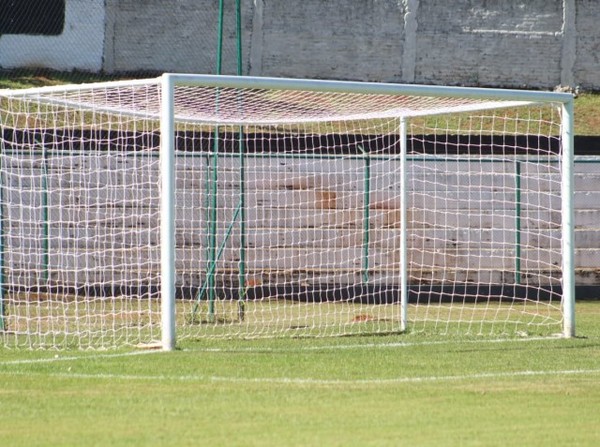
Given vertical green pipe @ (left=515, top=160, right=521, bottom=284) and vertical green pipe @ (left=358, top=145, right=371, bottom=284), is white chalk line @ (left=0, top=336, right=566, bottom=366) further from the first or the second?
vertical green pipe @ (left=515, top=160, right=521, bottom=284)

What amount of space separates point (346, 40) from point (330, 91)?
59.4 ft

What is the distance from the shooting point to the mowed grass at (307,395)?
677 cm

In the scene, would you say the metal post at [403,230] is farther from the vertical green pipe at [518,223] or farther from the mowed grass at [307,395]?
the vertical green pipe at [518,223]

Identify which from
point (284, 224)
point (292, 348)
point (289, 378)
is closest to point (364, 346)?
point (292, 348)

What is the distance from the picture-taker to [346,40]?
2916 centimetres

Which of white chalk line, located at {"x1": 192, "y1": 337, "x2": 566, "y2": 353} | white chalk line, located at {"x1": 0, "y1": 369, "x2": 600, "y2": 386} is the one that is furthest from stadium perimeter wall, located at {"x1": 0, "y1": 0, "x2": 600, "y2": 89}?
white chalk line, located at {"x1": 0, "y1": 369, "x2": 600, "y2": 386}

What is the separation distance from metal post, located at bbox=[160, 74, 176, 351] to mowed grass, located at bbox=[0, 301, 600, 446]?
0.26m

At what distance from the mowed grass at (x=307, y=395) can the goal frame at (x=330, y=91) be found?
0.63 m

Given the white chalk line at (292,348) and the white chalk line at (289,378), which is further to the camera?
the white chalk line at (292,348)

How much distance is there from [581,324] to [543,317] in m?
1.21

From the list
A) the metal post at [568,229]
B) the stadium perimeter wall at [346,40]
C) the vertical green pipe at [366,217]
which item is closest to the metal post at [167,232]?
the metal post at [568,229]

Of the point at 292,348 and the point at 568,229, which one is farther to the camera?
the point at 568,229

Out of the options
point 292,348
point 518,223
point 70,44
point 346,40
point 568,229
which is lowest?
point 518,223

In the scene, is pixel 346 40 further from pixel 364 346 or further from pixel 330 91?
pixel 364 346
